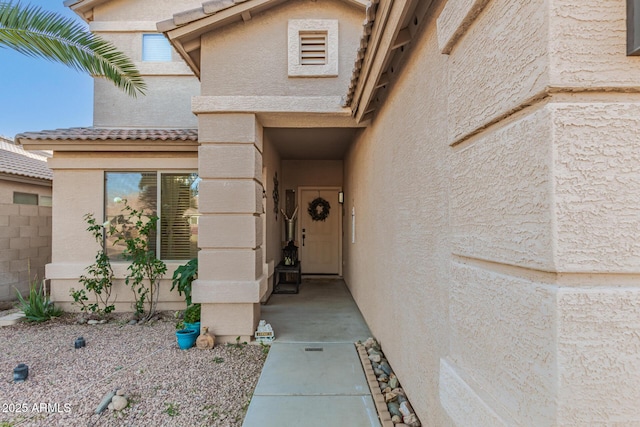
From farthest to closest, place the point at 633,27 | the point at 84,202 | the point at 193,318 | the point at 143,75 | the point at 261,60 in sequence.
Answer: the point at 143,75, the point at 84,202, the point at 193,318, the point at 261,60, the point at 633,27

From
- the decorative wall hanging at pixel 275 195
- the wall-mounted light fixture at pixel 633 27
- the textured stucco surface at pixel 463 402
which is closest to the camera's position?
the wall-mounted light fixture at pixel 633 27

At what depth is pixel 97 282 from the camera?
4.96m

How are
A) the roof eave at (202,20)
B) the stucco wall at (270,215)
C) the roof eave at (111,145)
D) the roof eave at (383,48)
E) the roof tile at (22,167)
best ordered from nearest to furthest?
the roof eave at (383,48) → the roof eave at (202,20) → the roof eave at (111,145) → the stucco wall at (270,215) → the roof tile at (22,167)

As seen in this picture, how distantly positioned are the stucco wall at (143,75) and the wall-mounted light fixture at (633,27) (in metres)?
7.38

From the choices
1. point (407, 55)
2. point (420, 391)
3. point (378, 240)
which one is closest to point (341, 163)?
point (378, 240)

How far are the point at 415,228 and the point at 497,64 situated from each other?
1448 millimetres

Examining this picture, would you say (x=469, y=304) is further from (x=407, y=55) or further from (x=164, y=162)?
(x=164, y=162)

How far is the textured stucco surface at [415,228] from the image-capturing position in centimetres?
186

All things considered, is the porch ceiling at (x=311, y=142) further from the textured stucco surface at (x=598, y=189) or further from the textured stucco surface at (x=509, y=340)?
the textured stucco surface at (x=598, y=189)

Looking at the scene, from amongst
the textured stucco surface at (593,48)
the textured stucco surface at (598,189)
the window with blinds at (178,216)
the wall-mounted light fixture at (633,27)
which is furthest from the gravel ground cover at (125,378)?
the wall-mounted light fixture at (633,27)

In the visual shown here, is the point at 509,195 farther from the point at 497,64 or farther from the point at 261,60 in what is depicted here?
the point at 261,60

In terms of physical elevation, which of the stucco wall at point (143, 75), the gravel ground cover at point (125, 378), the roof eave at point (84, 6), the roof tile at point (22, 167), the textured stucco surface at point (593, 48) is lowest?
the gravel ground cover at point (125, 378)

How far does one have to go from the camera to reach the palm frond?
3.30 metres

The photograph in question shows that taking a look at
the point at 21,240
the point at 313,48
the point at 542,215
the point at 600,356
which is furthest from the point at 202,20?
the point at 21,240
